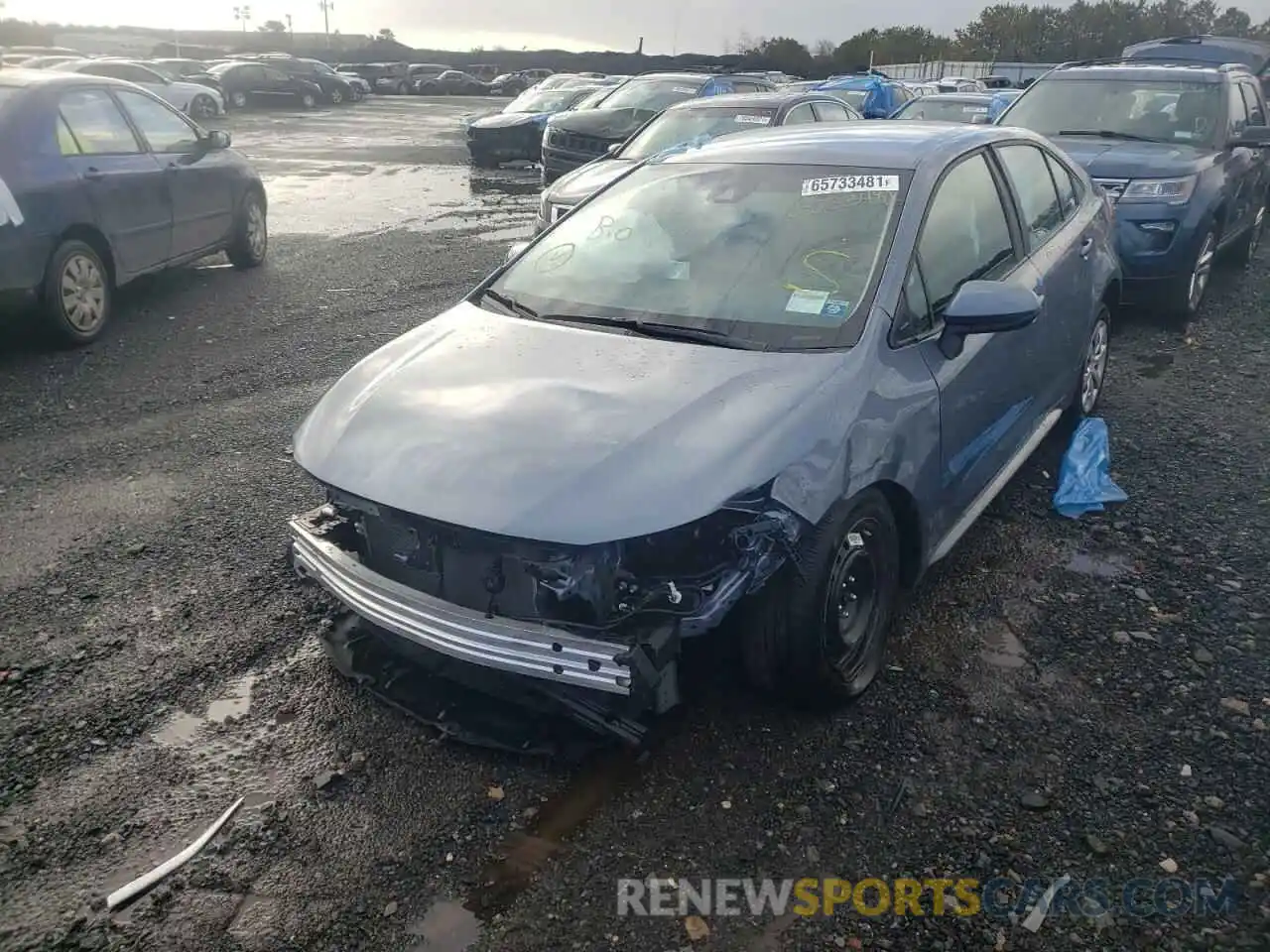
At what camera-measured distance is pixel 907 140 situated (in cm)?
394

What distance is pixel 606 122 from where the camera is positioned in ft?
40.8

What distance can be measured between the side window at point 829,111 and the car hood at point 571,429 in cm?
716

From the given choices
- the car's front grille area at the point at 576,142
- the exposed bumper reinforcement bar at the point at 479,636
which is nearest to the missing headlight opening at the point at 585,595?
the exposed bumper reinforcement bar at the point at 479,636

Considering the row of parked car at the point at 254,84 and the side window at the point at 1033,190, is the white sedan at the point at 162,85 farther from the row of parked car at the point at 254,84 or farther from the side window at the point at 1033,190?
the side window at the point at 1033,190

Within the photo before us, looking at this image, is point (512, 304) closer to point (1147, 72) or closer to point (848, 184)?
point (848, 184)

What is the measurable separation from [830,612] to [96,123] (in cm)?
685

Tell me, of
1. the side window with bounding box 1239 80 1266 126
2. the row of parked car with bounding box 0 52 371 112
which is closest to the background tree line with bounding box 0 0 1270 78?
the row of parked car with bounding box 0 52 371 112

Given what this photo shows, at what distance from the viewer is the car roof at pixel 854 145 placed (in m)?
3.78

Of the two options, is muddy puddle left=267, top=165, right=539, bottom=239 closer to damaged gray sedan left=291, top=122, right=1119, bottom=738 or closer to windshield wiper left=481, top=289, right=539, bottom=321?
windshield wiper left=481, top=289, right=539, bottom=321

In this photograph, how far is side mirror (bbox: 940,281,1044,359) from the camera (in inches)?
132

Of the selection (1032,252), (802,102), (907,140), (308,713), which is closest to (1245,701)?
(1032,252)

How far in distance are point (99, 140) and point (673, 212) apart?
5385 millimetres

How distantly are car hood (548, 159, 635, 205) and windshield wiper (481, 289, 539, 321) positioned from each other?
4381mm

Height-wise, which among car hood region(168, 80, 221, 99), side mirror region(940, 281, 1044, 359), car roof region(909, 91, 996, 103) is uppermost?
car hood region(168, 80, 221, 99)
